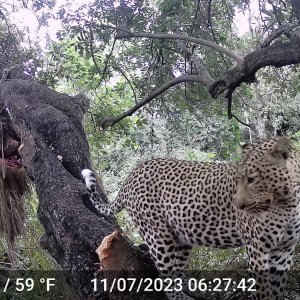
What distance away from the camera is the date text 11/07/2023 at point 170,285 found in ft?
9.87

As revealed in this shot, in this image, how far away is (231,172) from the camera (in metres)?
3.79

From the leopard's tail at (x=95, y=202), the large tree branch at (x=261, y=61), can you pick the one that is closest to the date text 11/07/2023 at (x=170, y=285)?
the leopard's tail at (x=95, y=202)

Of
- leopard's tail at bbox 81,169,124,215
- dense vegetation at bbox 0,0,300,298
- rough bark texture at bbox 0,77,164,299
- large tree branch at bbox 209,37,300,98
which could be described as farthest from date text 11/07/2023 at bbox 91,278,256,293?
large tree branch at bbox 209,37,300,98

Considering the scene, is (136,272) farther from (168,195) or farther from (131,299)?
(168,195)

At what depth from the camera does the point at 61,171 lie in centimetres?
448

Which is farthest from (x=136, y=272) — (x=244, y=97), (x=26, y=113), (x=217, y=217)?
(x=244, y=97)

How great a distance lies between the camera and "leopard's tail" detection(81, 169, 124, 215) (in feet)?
13.6

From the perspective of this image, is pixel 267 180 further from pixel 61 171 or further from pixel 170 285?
pixel 61 171

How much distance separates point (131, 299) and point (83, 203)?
4.26ft

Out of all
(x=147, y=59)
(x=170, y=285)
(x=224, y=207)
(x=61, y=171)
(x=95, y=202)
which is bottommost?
(x=170, y=285)

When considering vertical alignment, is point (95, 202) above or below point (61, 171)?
below

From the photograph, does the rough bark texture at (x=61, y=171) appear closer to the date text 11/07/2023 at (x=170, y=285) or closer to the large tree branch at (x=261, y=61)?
the date text 11/07/2023 at (x=170, y=285)

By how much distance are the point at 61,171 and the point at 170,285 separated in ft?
4.76

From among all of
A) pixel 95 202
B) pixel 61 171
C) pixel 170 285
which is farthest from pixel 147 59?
pixel 170 285
